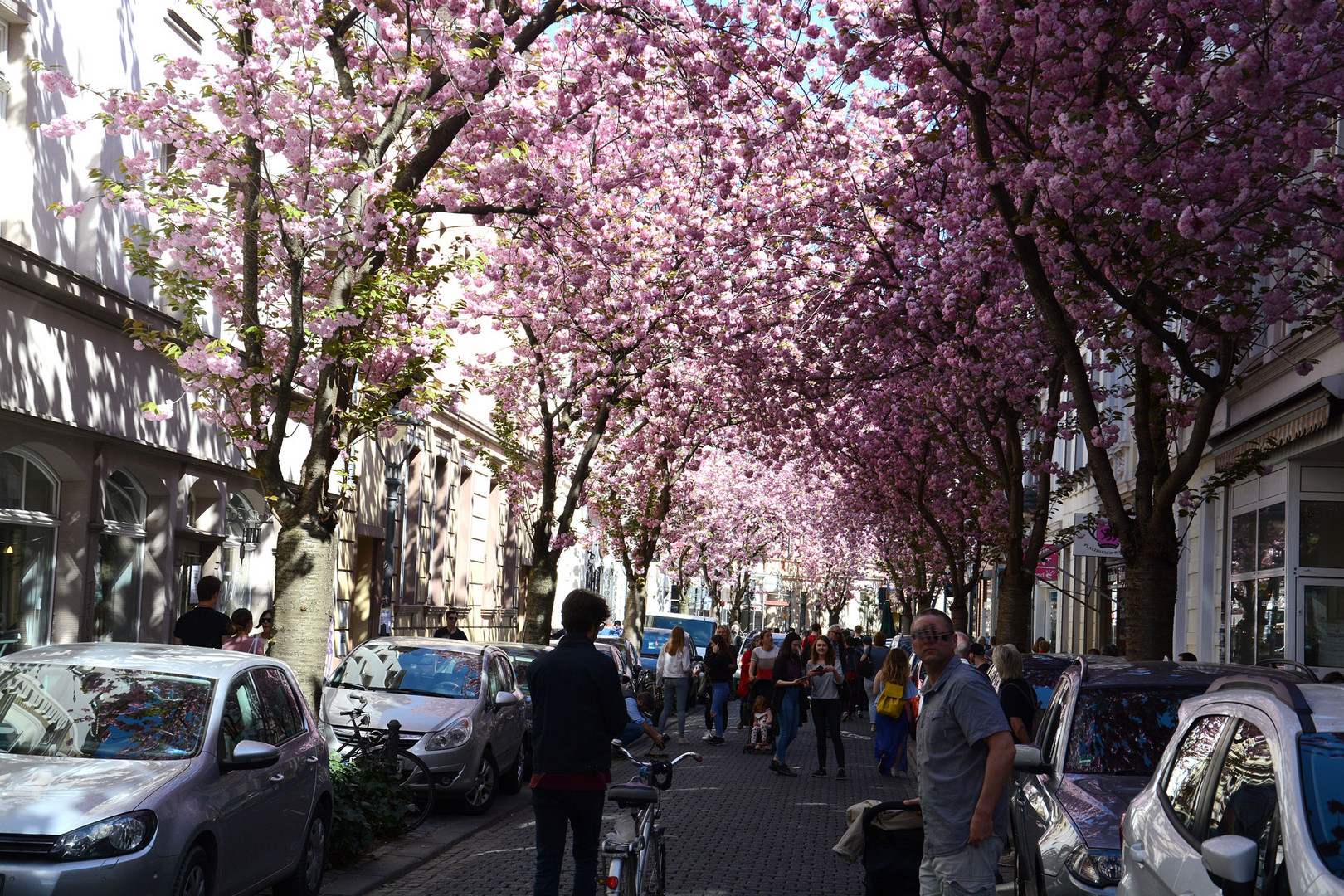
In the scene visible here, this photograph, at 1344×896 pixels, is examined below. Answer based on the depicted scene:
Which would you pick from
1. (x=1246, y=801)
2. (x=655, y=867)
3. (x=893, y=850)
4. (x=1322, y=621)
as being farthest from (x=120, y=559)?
(x=1246, y=801)

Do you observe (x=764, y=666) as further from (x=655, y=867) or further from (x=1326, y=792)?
(x=1326, y=792)

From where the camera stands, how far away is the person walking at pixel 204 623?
42.5ft

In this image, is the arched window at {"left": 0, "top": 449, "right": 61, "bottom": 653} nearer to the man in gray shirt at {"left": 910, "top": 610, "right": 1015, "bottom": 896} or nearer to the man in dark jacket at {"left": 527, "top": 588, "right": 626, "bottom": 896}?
the man in dark jacket at {"left": 527, "top": 588, "right": 626, "bottom": 896}

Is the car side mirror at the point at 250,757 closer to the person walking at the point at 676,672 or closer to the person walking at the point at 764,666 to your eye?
the person walking at the point at 764,666

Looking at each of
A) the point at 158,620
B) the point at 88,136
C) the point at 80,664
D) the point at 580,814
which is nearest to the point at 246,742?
the point at 80,664

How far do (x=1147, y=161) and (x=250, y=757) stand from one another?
7.71m

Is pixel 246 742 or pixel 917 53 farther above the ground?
pixel 917 53

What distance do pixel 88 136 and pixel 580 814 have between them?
1142 centimetres

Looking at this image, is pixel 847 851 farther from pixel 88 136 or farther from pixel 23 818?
pixel 88 136

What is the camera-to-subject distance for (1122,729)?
8.35 metres

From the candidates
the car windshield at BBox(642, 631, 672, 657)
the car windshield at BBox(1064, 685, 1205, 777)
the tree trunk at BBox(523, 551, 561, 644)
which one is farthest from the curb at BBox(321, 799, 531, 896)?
the car windshield at BBox(642, 631, 672, 657)

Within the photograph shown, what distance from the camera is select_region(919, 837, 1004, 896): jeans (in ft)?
19.2

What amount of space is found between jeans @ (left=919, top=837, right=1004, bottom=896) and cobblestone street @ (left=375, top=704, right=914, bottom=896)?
4426 mm

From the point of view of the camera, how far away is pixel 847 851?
6.85 metres
